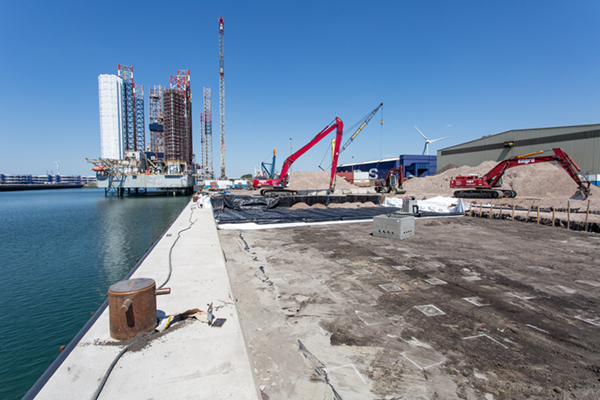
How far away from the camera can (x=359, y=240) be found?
1132 cm

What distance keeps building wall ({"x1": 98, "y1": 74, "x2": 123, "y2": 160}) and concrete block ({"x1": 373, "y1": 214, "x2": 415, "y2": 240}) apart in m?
98.6

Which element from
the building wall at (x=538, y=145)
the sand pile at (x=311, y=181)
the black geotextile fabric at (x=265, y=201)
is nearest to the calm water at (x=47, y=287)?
the black geotextile fabric at (x=265, y=201)

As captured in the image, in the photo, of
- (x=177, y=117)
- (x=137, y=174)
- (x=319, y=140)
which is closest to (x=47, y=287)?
(x=319, y=140)

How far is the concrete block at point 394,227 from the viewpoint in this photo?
11.3 metres

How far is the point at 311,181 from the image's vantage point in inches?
1991

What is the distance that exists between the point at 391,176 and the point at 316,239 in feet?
85.9

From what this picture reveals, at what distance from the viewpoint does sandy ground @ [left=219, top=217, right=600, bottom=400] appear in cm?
326

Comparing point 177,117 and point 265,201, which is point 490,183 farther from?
point 177,117

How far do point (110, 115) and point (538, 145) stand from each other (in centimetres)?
10538

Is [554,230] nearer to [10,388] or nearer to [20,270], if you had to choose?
[10,388]

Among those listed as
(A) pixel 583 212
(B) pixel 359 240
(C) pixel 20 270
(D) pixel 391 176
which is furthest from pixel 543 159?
(C) pixel 20 270

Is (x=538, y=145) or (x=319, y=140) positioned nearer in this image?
(x=319, y=140)

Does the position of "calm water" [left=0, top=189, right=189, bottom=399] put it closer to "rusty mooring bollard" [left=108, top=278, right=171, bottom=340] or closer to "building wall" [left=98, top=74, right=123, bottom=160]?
"rusty mooring bollard" [left=108, top=278, right=171, bottom=340]

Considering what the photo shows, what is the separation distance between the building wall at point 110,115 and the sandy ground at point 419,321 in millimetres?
98633
